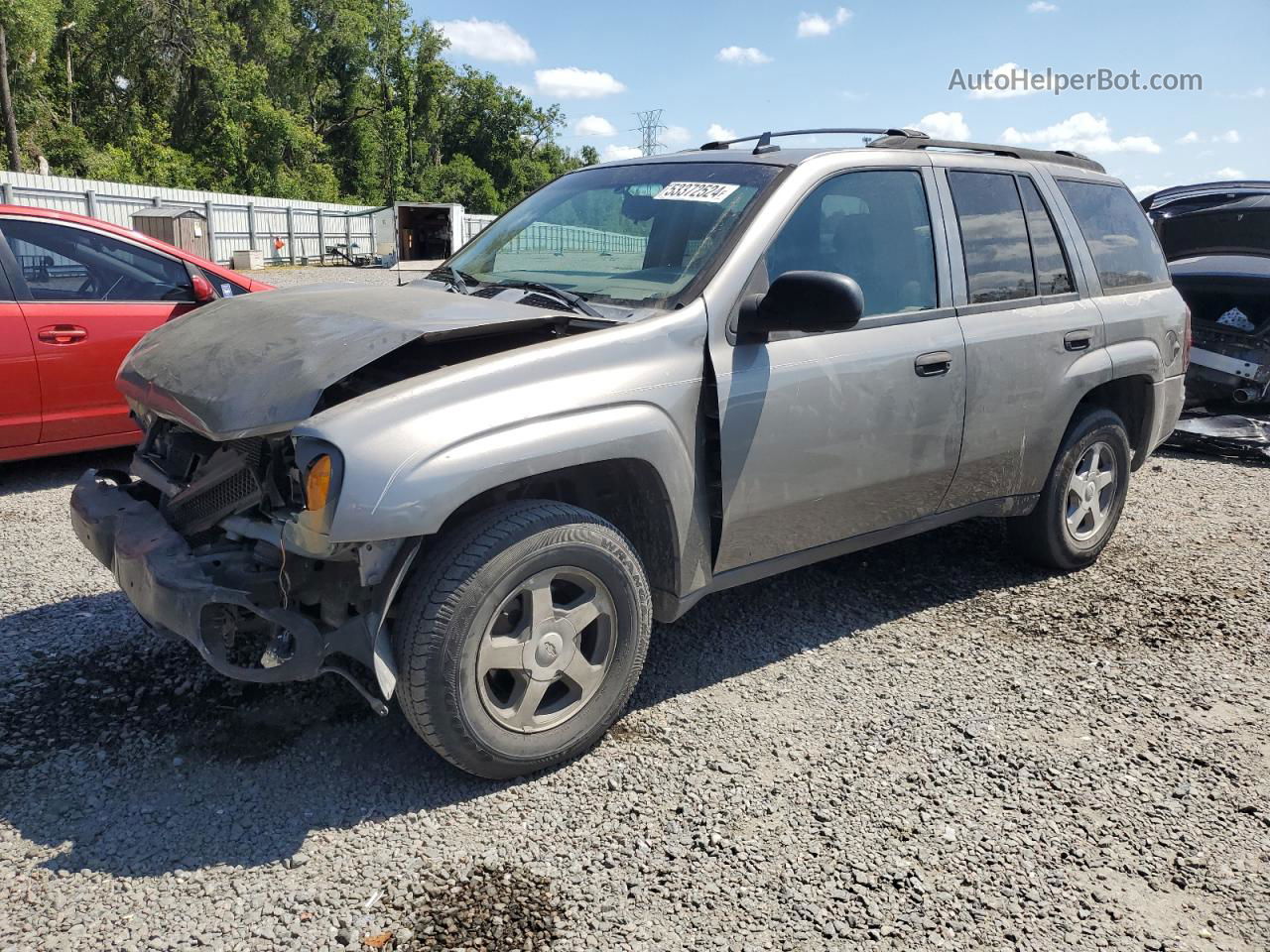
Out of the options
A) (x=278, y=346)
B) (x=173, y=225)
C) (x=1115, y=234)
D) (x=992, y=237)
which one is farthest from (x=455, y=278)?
(x=173, y=225)

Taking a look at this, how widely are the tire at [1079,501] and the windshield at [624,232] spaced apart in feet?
6.92

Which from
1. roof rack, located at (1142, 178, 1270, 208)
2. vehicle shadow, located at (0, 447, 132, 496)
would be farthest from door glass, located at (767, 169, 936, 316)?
roof rack, located at (1142, 178, 1270, 208)

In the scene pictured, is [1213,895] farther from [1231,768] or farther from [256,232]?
[256,232]

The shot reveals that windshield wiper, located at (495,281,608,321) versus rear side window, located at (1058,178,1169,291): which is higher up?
rear side window, located at (1058,178,1169,291)

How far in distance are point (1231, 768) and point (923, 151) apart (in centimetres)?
256

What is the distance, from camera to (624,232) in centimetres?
381

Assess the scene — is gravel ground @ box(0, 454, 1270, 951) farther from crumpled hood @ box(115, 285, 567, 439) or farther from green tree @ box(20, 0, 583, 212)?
green tree @ box(20, 0, 583, 212)

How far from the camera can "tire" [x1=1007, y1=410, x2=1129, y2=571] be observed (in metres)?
4.64

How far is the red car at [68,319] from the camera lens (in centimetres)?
564

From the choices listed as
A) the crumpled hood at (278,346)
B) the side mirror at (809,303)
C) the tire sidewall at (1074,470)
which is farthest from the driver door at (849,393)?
the tire sidewall at (1074,470)

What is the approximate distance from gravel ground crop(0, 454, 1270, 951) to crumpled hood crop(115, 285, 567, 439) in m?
1.09

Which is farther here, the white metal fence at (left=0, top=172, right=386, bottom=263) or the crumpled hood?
the white metal fence at (left=0, top=172, right=386, bottom=263)

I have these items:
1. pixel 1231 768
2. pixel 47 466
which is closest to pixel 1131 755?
pixel 1231 768

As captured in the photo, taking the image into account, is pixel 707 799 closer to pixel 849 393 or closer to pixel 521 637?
pixel 521 637
